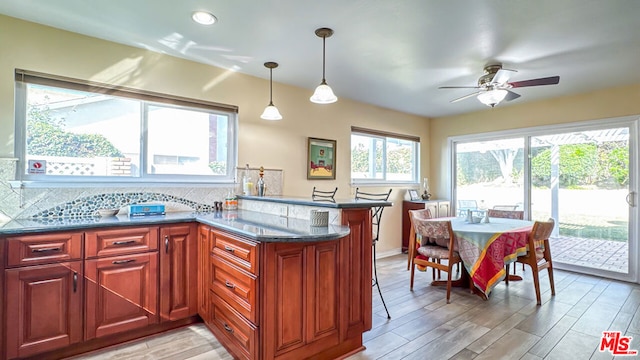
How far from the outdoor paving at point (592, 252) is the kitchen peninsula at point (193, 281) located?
3.65 meters

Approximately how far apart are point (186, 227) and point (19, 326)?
1129 millimetres

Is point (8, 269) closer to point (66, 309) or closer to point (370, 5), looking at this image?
point (66, 309)

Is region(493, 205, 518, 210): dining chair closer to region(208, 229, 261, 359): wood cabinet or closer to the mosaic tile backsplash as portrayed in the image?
the mosaic tile backsplash

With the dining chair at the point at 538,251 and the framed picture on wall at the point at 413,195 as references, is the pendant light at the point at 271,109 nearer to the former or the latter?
the dining chair at the point at 538,251

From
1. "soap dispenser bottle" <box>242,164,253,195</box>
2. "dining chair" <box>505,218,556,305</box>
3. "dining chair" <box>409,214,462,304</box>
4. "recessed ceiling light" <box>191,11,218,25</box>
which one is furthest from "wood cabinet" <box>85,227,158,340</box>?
"dining chair" <box>505,218,556,305</box>

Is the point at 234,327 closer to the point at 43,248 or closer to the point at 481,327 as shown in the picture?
the point at 43,248

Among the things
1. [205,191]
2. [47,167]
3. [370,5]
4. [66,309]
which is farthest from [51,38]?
[370,5]

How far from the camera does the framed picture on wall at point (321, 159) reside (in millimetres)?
4065

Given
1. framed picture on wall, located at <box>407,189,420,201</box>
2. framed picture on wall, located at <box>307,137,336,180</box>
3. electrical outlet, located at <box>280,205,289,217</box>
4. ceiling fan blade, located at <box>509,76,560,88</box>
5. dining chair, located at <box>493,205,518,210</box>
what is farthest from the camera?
framed picture on wall, located at <box>407,189,420,201</box>

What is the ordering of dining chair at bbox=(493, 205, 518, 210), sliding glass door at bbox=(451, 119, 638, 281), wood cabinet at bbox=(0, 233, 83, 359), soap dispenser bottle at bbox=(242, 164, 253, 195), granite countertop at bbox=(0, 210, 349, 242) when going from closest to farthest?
granite countertop at bbox=(0, 210, 349, 242)
wood cabinet at bbox=(0, 233, 83, 359)
soap dispenser bottle at bbox=(242, 164, 253, 195)
sliding glass door at bbox=(451, 119, 638, 281)
dining chair at bbox=(493, 205, 518, 210)

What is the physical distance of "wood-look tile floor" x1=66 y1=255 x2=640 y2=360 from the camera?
2.18 m

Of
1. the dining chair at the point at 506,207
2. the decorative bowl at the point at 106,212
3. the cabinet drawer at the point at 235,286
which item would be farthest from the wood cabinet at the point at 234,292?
the dining chair at the point at 506,207

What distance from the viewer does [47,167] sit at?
2508 millimetres

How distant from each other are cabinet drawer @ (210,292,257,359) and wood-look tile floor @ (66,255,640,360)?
0.61 feet
